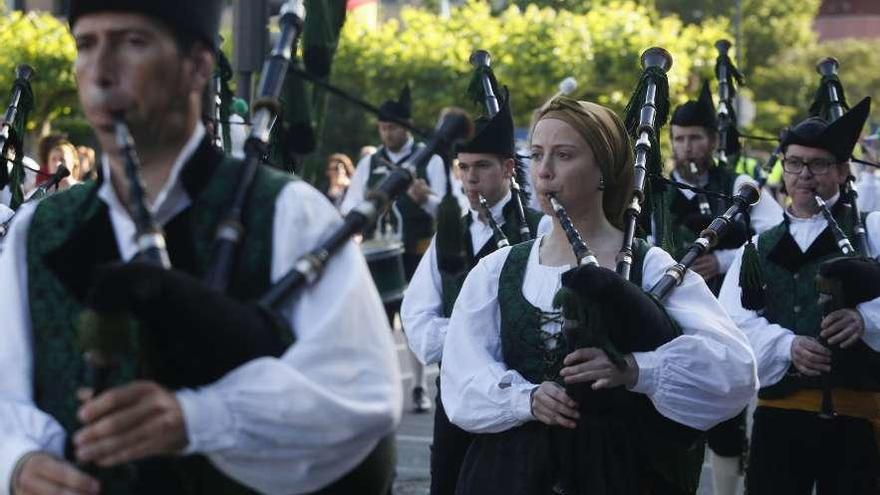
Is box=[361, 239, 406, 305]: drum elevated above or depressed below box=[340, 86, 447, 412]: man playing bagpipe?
below

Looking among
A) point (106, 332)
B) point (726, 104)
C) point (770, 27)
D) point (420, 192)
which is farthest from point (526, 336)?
point (770, 27)

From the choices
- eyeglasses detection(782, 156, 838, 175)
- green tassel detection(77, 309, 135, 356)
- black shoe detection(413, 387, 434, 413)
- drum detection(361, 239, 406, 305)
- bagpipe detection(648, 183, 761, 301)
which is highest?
green tassel detection(77, 309, 135, 356)

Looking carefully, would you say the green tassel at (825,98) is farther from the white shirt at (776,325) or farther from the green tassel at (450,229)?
the green tassel at (450,229)

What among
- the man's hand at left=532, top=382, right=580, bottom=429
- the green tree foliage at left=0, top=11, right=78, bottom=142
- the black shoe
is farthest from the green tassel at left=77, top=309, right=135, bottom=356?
the green tree foliage at left=0, top=11, right=78, bottom=142

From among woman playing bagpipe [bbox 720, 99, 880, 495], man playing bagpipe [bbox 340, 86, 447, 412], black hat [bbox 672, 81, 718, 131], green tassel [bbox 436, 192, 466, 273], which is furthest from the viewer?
man playing bagpipe [bbox 340, 86, 447, 412]

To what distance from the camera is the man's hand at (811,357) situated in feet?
21.5

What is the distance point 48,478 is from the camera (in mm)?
3059

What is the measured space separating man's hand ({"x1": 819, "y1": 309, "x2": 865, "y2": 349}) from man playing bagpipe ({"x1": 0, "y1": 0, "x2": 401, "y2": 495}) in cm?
356

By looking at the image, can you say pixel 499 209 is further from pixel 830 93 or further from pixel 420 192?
pixel 420 192

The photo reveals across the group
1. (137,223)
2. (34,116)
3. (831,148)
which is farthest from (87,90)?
(34,116)

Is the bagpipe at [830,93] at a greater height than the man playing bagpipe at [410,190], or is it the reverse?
the bagpipe at [830,93]

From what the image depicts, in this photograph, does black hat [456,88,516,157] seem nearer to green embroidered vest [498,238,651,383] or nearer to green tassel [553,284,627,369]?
green embroidered vest [498,238,651,383]

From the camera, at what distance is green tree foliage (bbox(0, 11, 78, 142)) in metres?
31.8

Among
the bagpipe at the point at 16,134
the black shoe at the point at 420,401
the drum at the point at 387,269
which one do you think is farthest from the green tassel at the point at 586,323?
the drum at the point at 387,269
